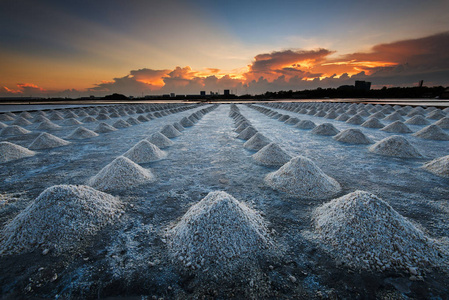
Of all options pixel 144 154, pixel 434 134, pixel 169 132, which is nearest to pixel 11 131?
pixel 169 132

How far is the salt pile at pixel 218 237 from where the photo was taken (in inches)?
69.0

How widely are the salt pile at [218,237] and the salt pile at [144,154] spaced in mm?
3024

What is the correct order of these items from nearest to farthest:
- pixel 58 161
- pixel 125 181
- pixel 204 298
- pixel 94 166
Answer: pixel 204 298
pixel 125 181
pixel 94 166
pixel 58 161

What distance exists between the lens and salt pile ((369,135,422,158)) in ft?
16.5

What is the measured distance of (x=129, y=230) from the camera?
2219mm

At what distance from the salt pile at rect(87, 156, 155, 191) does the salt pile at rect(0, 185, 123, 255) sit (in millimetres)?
843

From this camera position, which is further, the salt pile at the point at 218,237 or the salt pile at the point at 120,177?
the salt pile at the point at 120,177

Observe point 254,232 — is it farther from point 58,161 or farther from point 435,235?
point 58,161

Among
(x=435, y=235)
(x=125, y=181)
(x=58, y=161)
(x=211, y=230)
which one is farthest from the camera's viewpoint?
(x=58, y=161)

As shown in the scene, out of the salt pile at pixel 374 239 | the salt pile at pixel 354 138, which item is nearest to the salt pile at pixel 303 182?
the salt pile at pixel 374 239

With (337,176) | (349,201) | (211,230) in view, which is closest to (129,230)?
(211,230)

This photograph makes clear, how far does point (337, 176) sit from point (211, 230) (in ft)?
9.96

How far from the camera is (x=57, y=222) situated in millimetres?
2064

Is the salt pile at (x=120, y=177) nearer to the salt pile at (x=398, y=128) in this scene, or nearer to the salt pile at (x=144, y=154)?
Answer: the salt pile at (x=144, y=154)
